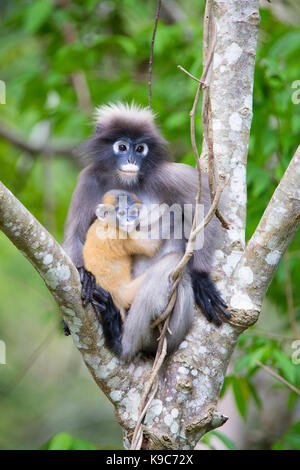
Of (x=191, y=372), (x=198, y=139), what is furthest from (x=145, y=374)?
(x=198, y=139)

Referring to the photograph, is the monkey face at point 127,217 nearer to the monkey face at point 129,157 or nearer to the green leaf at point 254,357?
the monkey face at point 129,157

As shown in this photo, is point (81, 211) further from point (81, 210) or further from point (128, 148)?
point (128, 148)

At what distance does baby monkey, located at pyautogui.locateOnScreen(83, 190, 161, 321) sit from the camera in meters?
3.23

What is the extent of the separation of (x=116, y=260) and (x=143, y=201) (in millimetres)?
434

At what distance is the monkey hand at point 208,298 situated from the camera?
2662 mm

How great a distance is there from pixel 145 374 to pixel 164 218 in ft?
3.47

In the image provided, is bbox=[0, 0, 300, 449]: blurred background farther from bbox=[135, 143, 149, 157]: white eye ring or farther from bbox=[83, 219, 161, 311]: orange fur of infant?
bbox=[83, 219, 161, 311]: orange fur of infant

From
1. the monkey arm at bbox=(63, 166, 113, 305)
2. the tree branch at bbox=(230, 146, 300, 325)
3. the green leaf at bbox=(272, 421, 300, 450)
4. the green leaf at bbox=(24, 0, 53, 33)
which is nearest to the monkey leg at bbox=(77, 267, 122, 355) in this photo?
the monkey arm at bbox=(63, 166, 113, 305)

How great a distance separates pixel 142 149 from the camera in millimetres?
3486

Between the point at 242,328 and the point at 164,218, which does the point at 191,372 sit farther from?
the point at 164,218

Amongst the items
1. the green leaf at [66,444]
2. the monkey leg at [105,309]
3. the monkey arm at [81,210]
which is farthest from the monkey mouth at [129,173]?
the green leaf at [66,444]

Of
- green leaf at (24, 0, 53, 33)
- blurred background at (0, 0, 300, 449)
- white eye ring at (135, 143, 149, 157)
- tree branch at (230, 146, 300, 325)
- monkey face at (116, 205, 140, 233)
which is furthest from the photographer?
green leaf at (24, 0, 53, 33)

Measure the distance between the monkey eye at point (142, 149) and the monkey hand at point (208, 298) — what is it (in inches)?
35.8

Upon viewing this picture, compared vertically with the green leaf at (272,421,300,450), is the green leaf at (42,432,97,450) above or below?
below
